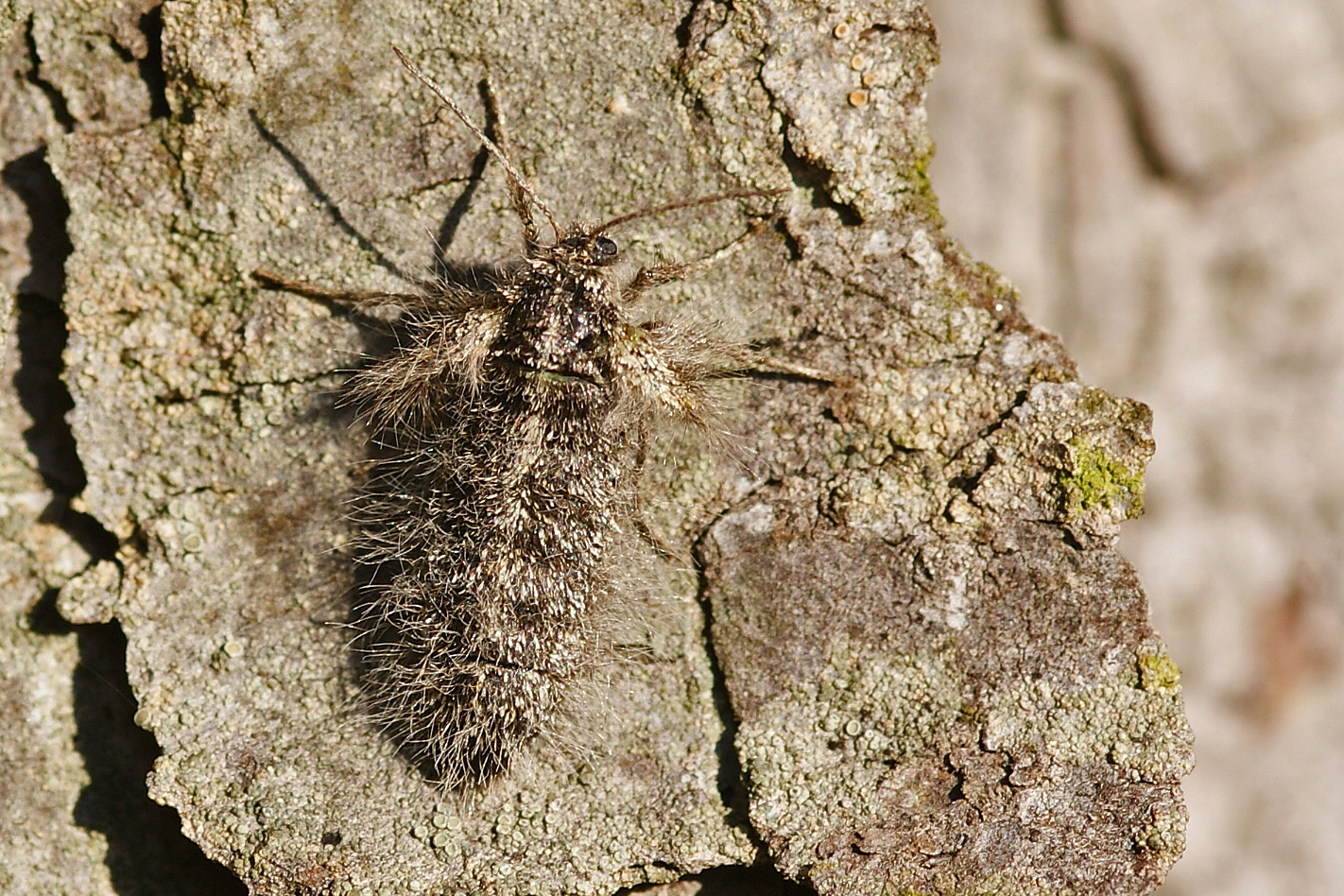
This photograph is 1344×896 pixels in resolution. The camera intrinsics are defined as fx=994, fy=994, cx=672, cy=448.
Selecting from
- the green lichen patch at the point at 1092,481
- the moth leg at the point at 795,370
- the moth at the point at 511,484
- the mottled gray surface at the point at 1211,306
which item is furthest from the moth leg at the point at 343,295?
the mottled gray surface at the point at 1211,306

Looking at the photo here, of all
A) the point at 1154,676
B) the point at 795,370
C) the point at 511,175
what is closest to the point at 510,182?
the point at 511,175

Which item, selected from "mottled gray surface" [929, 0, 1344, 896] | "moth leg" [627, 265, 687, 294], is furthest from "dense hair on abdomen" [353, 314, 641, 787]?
"mottled gray surface" [929, 0, 1344, 896]

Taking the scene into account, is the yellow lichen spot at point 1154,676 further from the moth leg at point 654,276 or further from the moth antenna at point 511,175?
the moth antenna at point 511,175

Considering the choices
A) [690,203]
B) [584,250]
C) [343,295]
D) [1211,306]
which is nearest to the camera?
[690,203]

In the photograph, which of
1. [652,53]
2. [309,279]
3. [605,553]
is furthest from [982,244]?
[309,279]

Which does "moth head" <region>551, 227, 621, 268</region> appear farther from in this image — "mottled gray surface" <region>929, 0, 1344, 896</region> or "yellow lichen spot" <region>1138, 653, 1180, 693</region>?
"mottled gray surface" <region>929, 0, 1344, 896</region>

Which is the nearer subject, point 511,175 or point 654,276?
point 511,175

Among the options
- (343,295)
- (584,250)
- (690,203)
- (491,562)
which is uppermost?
(690,203)

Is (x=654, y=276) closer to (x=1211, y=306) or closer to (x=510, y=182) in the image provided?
(x=510, y=182)
